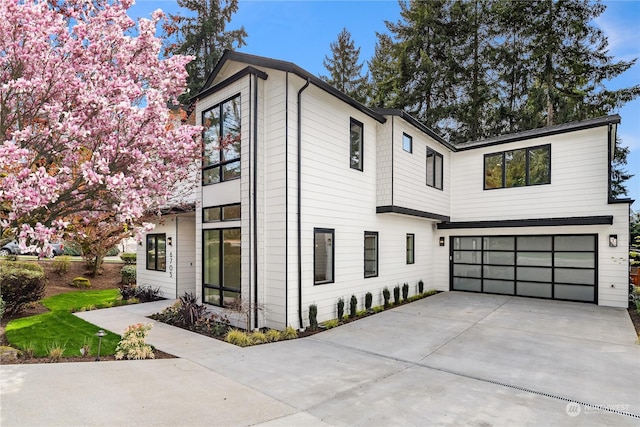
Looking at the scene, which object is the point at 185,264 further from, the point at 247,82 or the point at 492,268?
the point at 492,268

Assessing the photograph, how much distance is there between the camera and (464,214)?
13258 mm

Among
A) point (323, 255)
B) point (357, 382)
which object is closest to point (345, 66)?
point (323, 255)

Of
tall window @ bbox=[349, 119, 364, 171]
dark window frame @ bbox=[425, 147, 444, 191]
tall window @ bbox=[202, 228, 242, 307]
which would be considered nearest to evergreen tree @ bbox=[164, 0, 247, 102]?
tall window @ bbox=[349, 119, 364, 171]

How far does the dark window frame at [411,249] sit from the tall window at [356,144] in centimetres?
368

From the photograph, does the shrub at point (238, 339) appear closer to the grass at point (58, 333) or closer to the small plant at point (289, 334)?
the small plant at point (289, 334)

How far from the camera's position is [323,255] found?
8.35 meters

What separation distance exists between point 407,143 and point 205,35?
51.7 ft

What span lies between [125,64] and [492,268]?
41.3ft

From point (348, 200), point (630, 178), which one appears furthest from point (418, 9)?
point (348, 200)

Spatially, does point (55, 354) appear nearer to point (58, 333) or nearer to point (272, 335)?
point (58, 333)

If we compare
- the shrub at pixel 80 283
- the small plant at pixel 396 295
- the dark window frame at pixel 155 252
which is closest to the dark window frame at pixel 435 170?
the small plant at pixel 396 295

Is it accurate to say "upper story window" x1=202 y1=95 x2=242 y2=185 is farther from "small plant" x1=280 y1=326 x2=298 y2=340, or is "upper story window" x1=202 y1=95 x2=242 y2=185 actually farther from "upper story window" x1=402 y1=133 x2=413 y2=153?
"upper story window" x1=402 y1=133 x2=413 y2=153

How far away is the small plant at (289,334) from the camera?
7086mm

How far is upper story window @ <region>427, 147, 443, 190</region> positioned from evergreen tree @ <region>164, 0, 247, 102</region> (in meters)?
14.2
